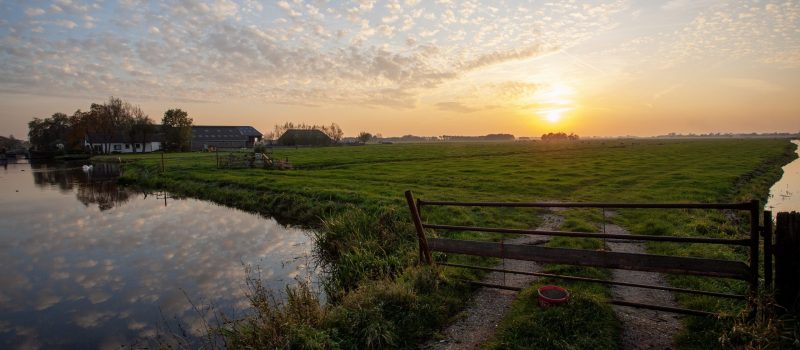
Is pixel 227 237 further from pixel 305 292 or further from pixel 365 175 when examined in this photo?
pixel 365 175

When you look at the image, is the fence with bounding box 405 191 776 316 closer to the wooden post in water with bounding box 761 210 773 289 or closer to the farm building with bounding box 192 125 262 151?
the wooden post in water with bounding box 761 210 773 289

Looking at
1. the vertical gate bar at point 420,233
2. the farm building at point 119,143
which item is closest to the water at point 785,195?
the vertical gate bar at point 420,233

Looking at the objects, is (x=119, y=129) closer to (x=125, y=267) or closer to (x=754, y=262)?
(x=125, y=267)

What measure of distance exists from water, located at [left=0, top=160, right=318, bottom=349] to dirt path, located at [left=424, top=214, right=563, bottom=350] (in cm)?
608

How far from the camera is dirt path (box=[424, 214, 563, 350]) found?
6816 millimetres

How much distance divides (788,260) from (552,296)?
3466 mm

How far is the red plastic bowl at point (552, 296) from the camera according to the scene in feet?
23.6

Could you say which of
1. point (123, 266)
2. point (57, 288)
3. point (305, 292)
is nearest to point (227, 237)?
point (123, 266)

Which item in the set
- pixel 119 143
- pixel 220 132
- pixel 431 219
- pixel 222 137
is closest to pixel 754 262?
pixel 431 219

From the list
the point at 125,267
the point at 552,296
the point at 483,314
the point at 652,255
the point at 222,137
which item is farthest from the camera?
the point at 222,137

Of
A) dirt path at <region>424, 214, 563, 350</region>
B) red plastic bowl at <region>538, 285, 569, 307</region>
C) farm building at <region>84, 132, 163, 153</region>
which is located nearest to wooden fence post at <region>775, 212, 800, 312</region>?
red plastic bowl at <region>538, 285, 569, 307</region>

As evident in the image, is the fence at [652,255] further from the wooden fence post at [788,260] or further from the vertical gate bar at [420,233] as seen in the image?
the wooden fence post at [788,260]

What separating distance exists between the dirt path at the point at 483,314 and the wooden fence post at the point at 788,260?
13.7 ft

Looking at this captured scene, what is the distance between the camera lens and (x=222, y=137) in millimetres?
114125
